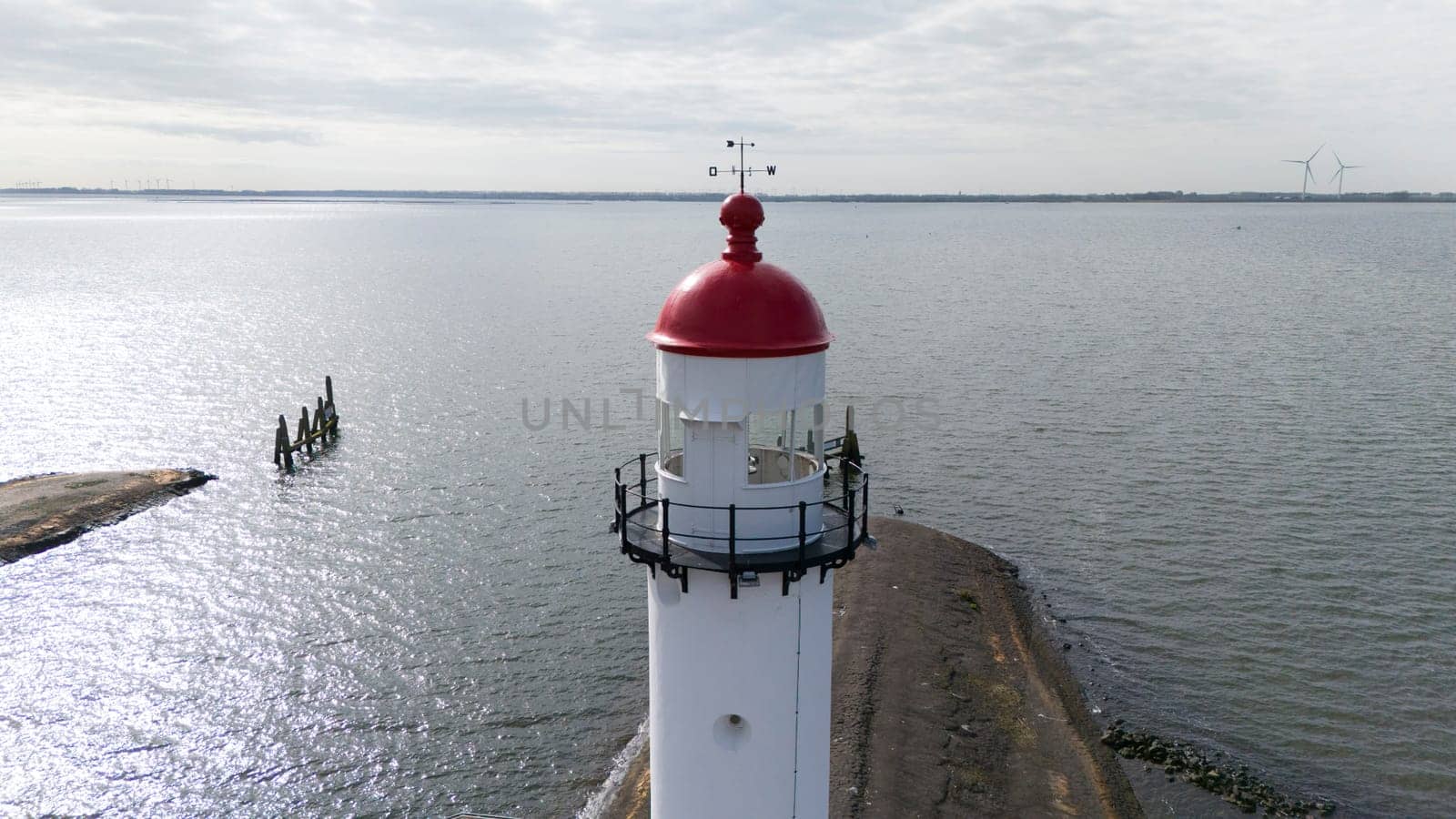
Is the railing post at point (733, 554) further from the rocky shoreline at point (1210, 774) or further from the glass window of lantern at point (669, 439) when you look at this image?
the rocky shoreline at point (1210, 774)

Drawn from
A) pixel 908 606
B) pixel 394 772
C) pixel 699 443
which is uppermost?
pixel 699 443

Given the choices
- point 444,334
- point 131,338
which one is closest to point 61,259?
point 131,338

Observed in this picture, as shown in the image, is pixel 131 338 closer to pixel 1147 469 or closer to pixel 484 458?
pixel 484 458

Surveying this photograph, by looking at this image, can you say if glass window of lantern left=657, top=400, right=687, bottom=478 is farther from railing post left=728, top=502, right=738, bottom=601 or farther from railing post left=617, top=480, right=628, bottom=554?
railing post left=728, top=502, right=738, bottom=601

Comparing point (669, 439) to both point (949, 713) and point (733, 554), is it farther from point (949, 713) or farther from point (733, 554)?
point (949, 713)

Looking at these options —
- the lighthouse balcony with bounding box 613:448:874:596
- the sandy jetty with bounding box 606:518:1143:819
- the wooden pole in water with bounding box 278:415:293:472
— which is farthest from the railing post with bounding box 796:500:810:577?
the wooden pole in water with bounding box 278:415:293:472

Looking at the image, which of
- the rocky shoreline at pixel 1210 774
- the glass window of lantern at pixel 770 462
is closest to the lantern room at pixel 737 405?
the glass window of lantern at pixel 770 462
